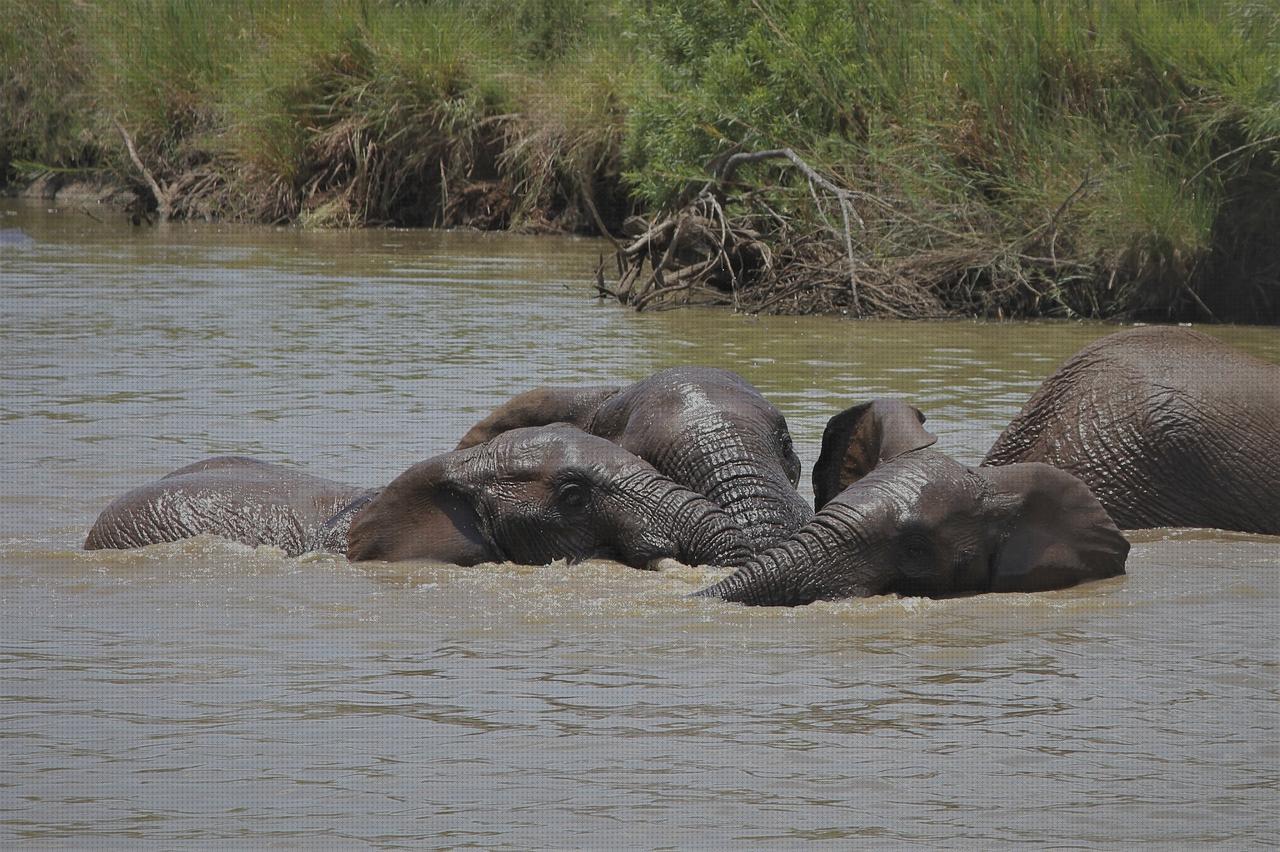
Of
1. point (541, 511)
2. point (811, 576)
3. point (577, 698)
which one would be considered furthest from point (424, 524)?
point (577, 698)

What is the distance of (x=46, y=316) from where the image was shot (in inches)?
627

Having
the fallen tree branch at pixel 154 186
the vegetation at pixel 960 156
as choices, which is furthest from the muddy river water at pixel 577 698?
the fallen tree branch at pixel 154 186

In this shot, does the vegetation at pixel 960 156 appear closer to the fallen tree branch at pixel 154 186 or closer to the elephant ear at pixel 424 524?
the fallen tree branch at pixel 154 186

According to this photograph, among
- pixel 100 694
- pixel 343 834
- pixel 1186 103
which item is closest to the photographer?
pixel 343 834

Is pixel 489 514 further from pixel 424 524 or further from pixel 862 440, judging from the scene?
pixel 862 440

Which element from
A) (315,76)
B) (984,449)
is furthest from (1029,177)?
(315,76)

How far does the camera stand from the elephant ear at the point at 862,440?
6.68 m

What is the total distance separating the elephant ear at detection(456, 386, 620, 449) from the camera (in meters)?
7.52

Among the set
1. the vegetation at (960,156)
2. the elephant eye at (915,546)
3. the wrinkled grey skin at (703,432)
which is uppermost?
the vegetation at (960,156)

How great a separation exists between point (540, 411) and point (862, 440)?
4.14ft

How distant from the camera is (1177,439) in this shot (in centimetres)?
766

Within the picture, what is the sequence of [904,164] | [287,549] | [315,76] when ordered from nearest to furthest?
[287,549] → [904,164] → [315,76]

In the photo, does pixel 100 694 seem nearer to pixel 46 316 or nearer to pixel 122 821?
pixel 122 821

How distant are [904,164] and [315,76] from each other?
43.2ft
